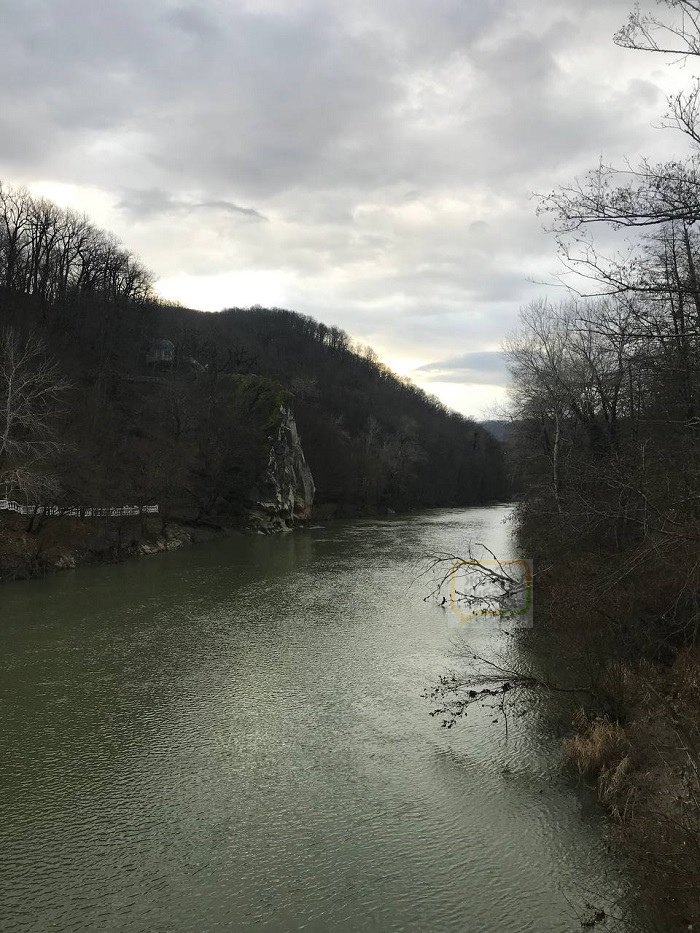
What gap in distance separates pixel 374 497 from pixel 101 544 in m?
37.0

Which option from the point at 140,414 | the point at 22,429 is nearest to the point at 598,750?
the point at 22,429

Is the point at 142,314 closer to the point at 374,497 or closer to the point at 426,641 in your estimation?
the point at 374,497

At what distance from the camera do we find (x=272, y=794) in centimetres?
756

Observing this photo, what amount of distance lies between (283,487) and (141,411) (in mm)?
11741

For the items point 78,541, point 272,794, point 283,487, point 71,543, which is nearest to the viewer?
point 272,794

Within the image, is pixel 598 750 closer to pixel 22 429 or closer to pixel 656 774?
pixel 656 774

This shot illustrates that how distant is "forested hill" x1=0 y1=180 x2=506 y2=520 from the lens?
95.4 feet

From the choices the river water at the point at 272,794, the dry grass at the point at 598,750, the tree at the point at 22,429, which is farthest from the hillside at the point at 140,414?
the dry grass at the point at 598,750

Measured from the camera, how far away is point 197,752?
868cm

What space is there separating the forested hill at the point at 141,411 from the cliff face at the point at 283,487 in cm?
95

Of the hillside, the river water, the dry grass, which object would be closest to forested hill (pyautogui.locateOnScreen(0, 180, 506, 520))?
the hillside

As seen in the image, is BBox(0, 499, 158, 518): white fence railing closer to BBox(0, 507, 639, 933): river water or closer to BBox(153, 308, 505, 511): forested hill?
BBox(0, 507, 639, 933): river water

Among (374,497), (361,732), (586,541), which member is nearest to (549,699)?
(361,732)

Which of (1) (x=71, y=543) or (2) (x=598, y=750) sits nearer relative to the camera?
(2) (x=598, y=750)
